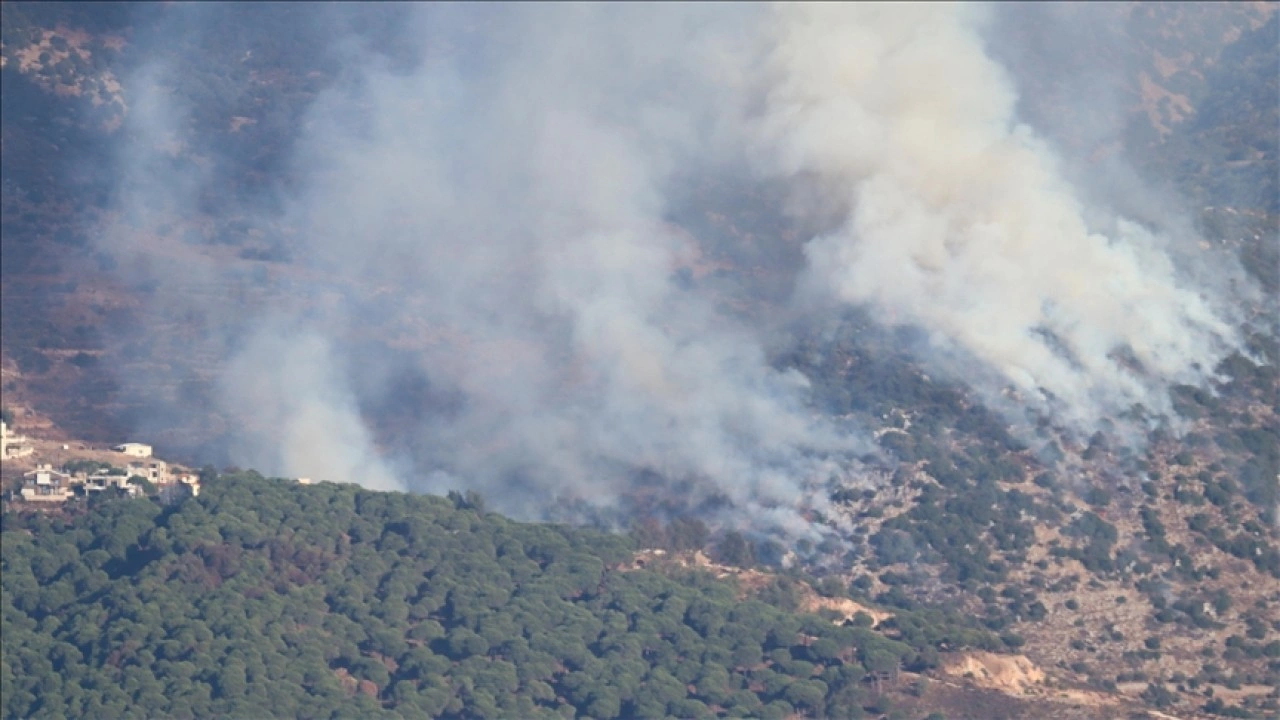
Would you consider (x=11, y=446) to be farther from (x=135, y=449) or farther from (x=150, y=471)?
(x=150, y=471)

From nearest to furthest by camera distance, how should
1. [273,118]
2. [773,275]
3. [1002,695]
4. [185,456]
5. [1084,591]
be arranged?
1. [1002,695]
2. [1084,591]
3. [185,456]
4. [773,275]
5. [273,118]

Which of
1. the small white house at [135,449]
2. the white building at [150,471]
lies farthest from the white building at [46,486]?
the small white house at [135,449]

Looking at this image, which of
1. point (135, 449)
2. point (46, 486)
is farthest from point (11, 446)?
point (135, 449)

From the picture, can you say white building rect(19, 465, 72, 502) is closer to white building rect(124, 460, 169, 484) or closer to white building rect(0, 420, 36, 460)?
white building rect(0, 420, 36, 460)

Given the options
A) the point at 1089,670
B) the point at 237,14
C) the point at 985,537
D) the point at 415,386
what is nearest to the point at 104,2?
the point at 237,14

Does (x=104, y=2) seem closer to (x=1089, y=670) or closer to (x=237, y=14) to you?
(x=237, y=14)

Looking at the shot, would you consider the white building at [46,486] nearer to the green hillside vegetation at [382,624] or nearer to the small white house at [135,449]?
the green hillside vegetation at [382,624]
